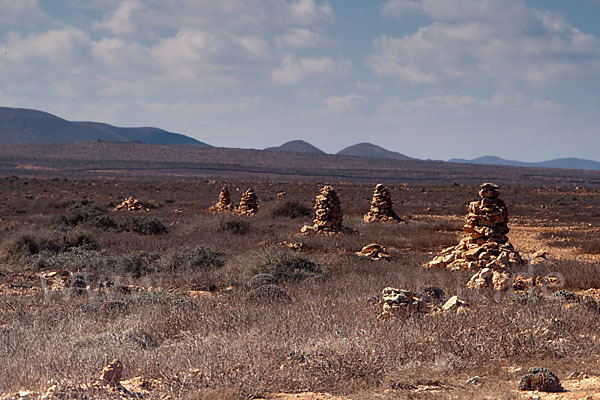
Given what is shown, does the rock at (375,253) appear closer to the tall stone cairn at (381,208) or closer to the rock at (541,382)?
the rock at (541,382)

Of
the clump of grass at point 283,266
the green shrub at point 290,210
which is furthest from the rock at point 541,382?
the green shrub at point 290,210

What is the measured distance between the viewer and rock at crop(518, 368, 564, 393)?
390 centimetres

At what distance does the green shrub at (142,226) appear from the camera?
15.3m

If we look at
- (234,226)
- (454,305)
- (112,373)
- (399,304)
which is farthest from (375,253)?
(112,373)

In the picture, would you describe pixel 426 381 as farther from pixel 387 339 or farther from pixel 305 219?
pixel 305 219

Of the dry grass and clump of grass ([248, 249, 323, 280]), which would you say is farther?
clump of grass ([248, 249, 323, 280])

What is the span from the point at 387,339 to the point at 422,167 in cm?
12287

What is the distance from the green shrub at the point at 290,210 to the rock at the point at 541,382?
56.0ft

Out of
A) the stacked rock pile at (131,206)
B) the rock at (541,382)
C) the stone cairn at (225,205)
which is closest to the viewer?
the rock at (541,382)

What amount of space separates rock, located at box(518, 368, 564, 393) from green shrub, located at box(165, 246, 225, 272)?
683 centimetres

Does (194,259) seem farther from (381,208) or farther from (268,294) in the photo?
(381,208)

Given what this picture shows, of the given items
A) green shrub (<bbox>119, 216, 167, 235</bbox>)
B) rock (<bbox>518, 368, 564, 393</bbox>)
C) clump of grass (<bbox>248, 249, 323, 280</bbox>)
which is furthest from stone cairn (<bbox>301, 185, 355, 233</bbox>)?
rock (<bbox>518, 368, 564, 393</bbox>)

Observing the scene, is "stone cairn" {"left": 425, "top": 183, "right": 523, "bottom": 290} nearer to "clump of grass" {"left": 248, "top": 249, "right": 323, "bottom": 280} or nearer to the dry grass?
the dry grass

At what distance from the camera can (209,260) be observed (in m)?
10.5
